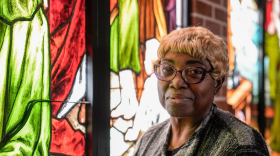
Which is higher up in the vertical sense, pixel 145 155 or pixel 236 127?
pixel 236 127

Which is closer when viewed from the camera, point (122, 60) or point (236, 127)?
point (236, 127)

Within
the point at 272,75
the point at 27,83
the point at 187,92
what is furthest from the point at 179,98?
the point at 272,75

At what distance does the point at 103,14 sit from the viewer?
6.88 ft

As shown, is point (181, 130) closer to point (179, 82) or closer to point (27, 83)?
point (179, 82)

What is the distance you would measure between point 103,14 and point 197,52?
2.89 ft

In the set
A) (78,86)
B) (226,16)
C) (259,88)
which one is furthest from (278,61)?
(78,86)

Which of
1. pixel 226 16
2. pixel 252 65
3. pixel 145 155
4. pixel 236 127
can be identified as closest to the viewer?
pixel 236 127

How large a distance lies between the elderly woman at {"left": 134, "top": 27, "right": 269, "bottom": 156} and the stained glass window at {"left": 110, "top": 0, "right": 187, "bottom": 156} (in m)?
0.81

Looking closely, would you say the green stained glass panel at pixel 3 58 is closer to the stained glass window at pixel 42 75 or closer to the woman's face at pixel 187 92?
the stained glass window at pixel 42 75

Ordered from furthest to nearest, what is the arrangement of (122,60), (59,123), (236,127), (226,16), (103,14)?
(226,16) < (122,60) < (103,14) < (59,123) < (236,127)

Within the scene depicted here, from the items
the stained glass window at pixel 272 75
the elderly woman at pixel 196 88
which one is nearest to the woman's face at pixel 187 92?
the elderly woman at pixel 196 88

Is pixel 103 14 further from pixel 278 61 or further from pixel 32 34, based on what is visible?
pixel 278 61

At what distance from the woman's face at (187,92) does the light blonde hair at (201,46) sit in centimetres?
2

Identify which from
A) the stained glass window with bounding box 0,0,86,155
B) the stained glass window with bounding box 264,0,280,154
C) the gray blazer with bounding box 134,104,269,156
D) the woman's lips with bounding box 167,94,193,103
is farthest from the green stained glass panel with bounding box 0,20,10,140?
the stained glass window with bounding box 264,0,280,154
